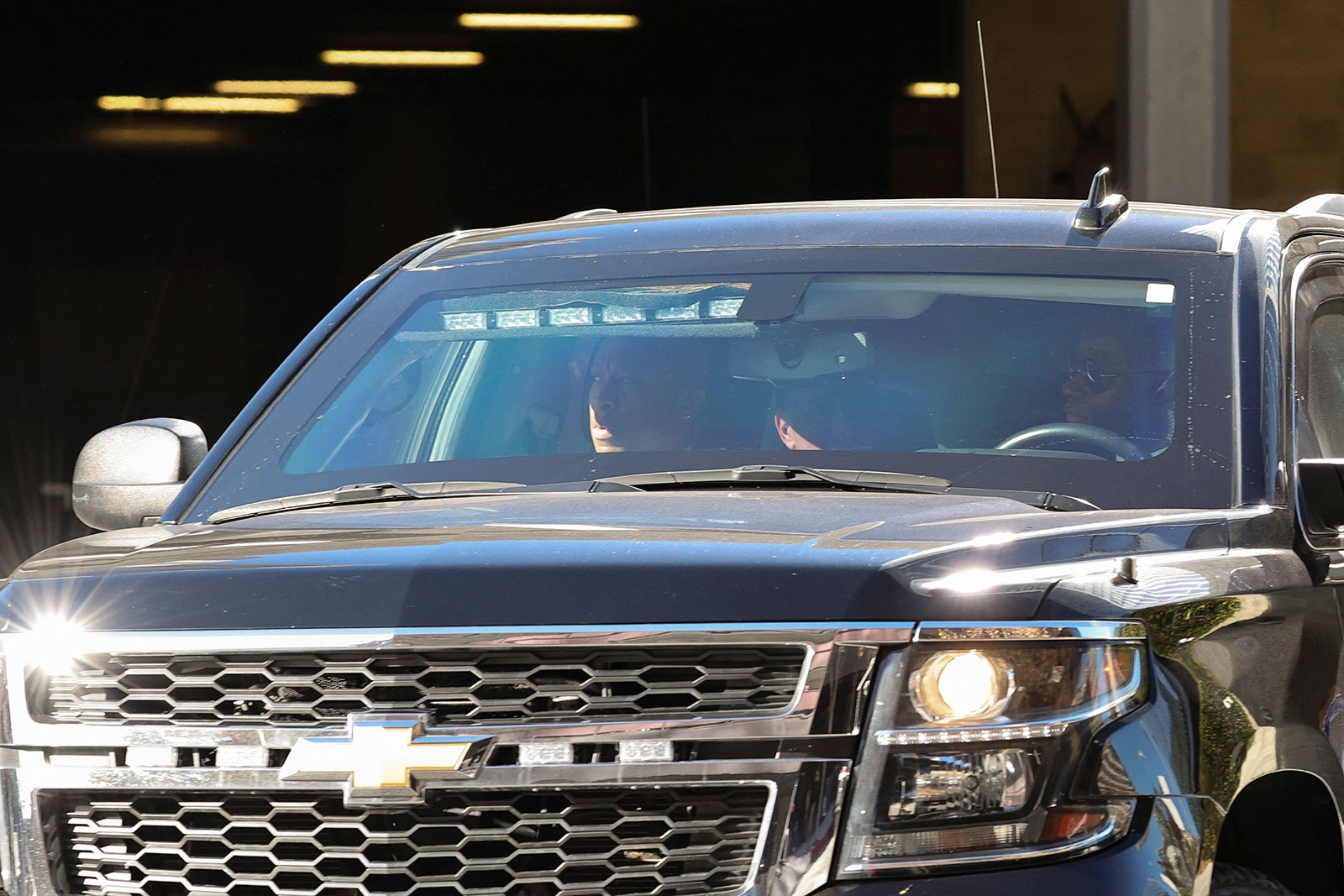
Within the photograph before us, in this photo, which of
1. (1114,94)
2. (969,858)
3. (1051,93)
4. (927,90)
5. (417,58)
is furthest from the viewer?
(927,90)

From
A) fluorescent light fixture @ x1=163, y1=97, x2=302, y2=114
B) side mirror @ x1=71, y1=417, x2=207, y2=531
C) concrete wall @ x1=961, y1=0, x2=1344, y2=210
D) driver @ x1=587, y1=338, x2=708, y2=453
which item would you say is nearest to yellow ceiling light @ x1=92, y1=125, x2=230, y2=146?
fluorescent light fixture @ x1=163, y1=97, x2=302, y2=114

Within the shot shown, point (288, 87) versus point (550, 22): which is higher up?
point (550, 22)

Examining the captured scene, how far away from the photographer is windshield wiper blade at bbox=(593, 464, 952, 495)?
3156mm

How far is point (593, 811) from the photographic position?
2.50 meters

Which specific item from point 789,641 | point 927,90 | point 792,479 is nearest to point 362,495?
point 792,479

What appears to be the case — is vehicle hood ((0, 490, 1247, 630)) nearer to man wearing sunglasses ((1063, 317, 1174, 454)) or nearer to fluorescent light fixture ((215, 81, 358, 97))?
man wearing sunglasses ((1063, 317, 1174, 454))

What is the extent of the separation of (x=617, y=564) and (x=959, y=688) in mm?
449

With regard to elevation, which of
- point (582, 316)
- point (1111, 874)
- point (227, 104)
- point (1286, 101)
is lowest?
point (1111, 874)

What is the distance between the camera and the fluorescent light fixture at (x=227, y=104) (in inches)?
517

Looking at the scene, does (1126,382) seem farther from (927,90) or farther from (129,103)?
(129,103)

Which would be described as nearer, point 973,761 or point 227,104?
point 973,761

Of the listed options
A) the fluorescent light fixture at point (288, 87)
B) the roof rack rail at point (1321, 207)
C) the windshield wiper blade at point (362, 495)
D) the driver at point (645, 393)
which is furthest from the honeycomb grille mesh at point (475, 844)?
the fluorescent light fixture at point (288, 87)

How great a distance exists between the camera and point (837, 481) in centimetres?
317

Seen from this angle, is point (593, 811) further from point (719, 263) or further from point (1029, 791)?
point (719, 263)
